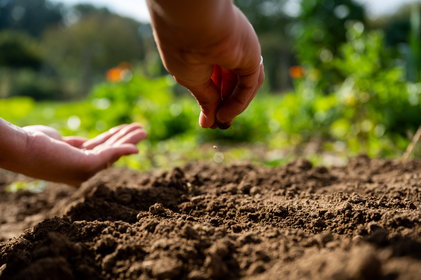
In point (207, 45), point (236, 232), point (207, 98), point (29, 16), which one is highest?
point (29, 16)

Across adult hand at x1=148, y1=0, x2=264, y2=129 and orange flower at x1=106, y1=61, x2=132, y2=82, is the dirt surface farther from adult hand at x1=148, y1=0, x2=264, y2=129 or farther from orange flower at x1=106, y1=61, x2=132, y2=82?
orange flower at x1=106, y1=61, x2=132, y2=82

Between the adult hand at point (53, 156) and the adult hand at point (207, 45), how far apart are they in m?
0.93

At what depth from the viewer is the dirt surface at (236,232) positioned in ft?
2.68

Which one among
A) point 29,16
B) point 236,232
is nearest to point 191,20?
point 236,232

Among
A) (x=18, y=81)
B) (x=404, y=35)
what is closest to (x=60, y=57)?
(x=18, y=81)

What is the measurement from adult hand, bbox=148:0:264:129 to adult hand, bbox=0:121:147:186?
0.93 m

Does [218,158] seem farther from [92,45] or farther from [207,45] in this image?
[92,45]

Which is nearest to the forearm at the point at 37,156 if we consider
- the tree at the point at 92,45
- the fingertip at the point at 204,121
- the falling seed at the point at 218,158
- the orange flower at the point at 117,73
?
the fingertip at the point at 204,121

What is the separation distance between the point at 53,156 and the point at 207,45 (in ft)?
3.97

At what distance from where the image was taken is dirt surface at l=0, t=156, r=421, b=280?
818 mm

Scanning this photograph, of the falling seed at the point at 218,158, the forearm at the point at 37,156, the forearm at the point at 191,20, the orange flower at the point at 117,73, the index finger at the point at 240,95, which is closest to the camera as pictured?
the forearm at the point at 191,20

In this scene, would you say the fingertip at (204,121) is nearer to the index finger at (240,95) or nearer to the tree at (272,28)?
the index finger at (240,95)

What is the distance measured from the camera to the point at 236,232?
3.65 ft

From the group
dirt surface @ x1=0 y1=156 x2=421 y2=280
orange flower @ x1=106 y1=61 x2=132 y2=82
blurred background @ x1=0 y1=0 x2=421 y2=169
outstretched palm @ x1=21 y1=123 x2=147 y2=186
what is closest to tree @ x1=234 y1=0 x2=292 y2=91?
blurred background @ x1=0 y1=0 x2=421 y2=169
